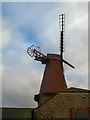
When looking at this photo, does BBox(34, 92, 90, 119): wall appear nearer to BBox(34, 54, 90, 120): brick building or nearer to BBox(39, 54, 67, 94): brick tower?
BBox(34, 54, 90, 120): brick building

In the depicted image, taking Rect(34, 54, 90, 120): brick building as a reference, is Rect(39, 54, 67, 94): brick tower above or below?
above

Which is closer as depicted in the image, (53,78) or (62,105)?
(62,105)

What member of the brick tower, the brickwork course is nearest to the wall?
the brickwork course

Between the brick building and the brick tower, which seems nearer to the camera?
the brick building

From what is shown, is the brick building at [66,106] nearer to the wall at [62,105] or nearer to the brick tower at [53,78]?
the wall at [62,105]

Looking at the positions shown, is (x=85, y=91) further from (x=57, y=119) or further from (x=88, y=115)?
(x=57, y=119)

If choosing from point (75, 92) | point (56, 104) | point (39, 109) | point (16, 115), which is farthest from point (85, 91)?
point (16, 115)

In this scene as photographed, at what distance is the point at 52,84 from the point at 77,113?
19.4 feet

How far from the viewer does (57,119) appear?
28.3m

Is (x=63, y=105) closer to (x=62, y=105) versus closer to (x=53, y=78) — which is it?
(x=62, y=105)

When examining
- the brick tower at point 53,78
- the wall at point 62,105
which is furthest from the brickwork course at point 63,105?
the brick tower at point 53,78

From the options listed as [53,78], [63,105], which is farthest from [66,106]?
[53,78]

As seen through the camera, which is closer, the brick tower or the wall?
the wall

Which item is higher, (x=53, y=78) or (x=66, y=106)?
(x=53, y=78)
